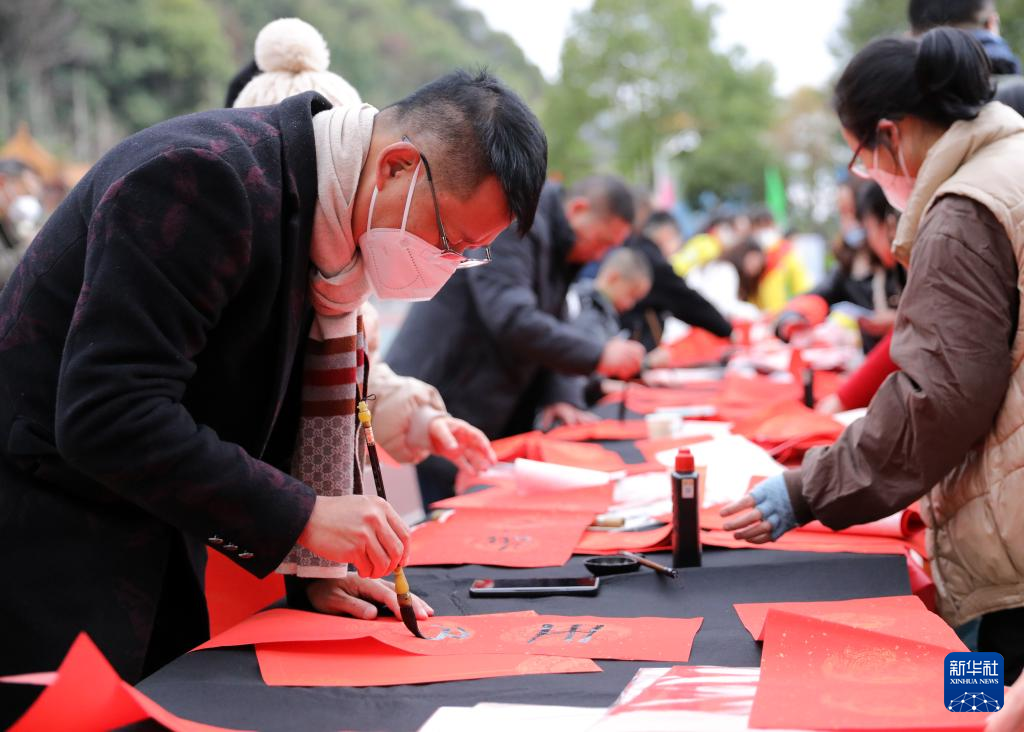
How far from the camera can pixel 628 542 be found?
1.79m

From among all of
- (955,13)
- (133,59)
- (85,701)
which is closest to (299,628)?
(85,701)

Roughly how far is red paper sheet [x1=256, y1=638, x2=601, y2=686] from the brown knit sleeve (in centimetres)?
63

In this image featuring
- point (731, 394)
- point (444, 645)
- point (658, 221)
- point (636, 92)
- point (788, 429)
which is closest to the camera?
point (444, 645)

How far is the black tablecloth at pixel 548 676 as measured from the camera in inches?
42.3

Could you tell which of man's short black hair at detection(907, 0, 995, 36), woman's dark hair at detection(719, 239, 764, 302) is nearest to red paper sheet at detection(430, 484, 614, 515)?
man's short black hair at detection(907, 0, 995, 36)

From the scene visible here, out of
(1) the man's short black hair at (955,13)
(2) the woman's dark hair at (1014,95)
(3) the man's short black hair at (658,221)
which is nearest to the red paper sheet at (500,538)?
(2) the woman's dark hair at (1014,95)

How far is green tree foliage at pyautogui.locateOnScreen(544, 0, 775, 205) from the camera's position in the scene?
28.2m

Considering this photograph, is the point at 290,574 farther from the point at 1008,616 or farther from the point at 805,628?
the point at 1008,616

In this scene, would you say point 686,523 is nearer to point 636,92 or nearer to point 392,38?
point 636,92

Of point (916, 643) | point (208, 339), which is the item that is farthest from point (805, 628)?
point (208, 339)

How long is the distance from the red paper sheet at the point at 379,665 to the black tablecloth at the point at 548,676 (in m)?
0.01

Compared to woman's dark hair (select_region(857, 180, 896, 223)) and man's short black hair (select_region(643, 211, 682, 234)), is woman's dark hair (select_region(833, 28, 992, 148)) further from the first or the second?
man's short black hair (select_region(643, 211, 682, 234))

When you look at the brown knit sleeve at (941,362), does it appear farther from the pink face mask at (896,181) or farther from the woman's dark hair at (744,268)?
the woman's dark hair at (744,268)

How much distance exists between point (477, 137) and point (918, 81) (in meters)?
0.83
